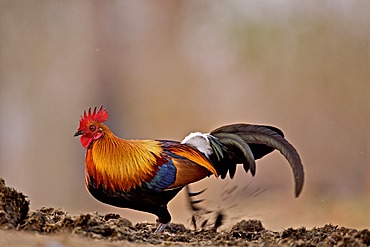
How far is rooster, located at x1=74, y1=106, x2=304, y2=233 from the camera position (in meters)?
2.97

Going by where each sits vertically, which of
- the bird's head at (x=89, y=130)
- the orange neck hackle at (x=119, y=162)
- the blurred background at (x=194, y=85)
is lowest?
the orange neck hackle at (x=119, y=162)

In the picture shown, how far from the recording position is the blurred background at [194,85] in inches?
186

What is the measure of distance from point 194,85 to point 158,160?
1.89 meters

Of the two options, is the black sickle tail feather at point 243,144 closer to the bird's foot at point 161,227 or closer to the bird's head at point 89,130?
the bird's foot at point 161,227

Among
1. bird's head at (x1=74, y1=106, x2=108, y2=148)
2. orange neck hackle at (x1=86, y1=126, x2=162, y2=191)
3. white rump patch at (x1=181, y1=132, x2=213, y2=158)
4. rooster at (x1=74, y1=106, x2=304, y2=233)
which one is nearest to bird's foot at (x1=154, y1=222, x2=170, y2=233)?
rooster at (x1=74, y1=106, x2=304, y2=233)

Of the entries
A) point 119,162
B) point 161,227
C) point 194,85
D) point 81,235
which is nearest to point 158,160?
point 119,162

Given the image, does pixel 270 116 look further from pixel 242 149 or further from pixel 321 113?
pixel 242 149

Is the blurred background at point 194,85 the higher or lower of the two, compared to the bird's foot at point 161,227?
higher

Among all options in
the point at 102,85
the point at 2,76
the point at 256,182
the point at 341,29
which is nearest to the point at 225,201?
the point at 256,182

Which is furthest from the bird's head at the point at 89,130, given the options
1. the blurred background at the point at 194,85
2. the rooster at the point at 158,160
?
the blurred background at the point at 194,85

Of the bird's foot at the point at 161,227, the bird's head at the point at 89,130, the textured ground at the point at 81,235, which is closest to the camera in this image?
the textured ground at the point at 81,235

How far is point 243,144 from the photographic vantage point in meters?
3.07

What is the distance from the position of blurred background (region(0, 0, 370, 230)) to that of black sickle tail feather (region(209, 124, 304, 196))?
1492 mm

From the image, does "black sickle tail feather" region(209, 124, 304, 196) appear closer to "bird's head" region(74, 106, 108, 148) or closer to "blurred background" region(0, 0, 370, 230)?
"bird's head" region(74, 106, 108, 148)
